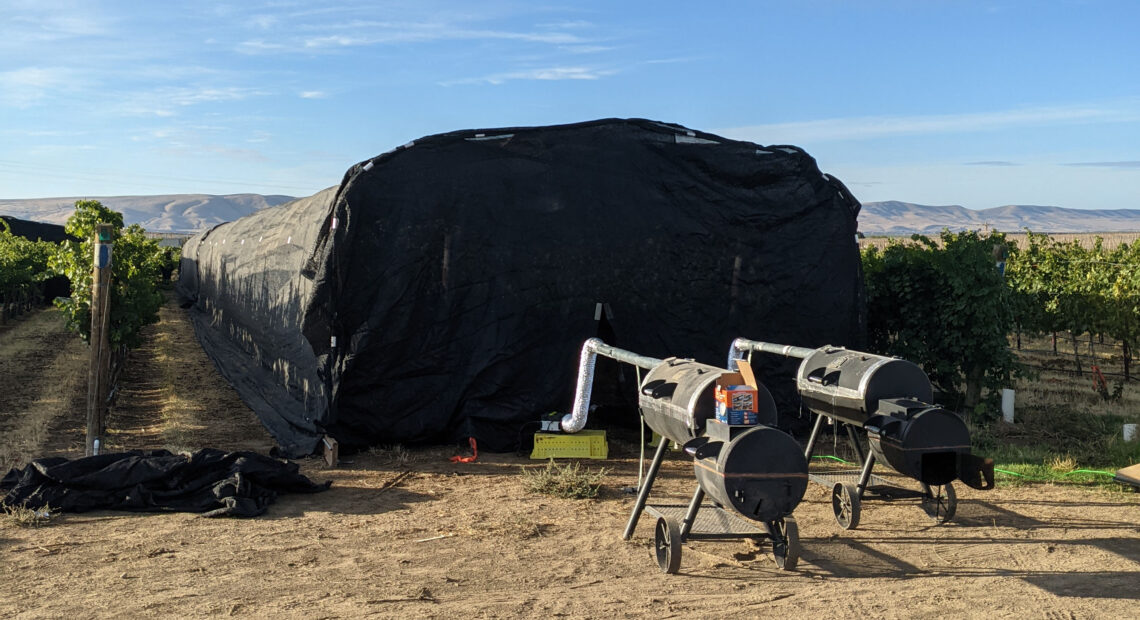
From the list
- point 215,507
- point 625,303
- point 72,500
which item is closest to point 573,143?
point 625,303

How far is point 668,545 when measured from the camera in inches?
202

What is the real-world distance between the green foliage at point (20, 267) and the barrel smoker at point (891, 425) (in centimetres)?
1937

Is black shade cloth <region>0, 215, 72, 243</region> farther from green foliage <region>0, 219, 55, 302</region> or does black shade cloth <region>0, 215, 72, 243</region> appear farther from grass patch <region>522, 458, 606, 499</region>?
grass patch <region>522, 458, 606, 499</region>

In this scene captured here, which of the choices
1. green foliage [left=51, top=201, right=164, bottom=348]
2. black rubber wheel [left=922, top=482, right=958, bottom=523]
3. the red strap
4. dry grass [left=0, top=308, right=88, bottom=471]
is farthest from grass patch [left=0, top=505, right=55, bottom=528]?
black rubber wheel [left=922, top=482, right=958, bottom=523]

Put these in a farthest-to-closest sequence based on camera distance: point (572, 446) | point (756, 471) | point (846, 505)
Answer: point (572, 446) → point (846, 505) → point (756, 471)

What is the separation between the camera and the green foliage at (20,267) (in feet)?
72.0

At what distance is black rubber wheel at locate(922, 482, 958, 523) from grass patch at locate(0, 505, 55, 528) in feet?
20.1

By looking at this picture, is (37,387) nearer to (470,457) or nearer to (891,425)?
(470,457)

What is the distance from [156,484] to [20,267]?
806 inches

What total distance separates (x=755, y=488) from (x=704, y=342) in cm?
492

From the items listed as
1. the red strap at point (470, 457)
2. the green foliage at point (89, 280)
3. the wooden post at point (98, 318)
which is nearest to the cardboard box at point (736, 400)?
the red strap at point (470, 457)

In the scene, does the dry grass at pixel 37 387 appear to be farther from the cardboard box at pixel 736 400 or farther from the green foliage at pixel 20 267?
the cardboard box at pixel 736 400

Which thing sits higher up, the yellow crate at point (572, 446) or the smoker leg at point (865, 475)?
the smoker leg at point (865, 475)

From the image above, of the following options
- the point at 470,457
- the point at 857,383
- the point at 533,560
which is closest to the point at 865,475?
the point at 857,383
